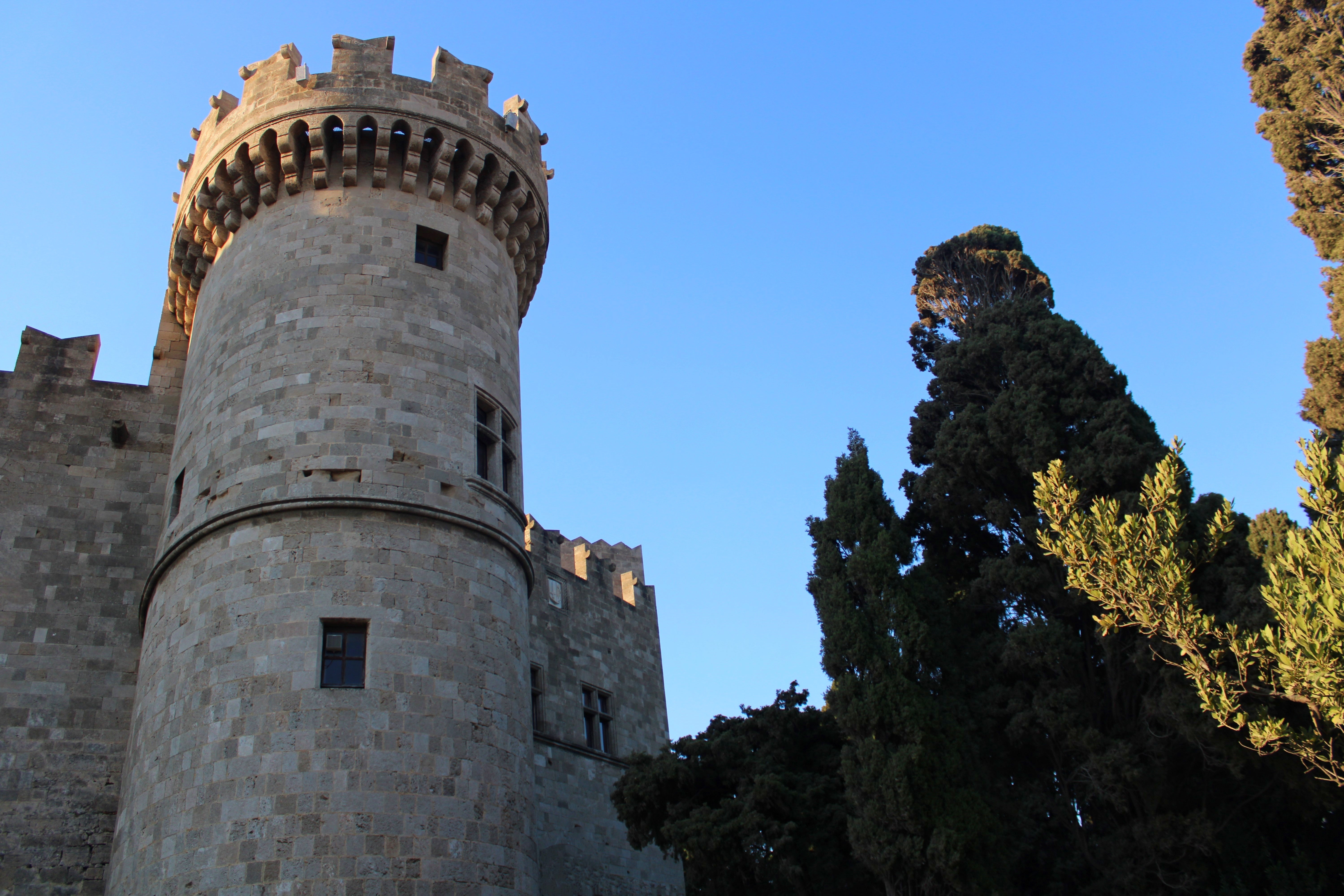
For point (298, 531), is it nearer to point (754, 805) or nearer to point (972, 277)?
point (754, 805)

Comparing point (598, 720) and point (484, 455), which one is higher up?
point (484, 455)

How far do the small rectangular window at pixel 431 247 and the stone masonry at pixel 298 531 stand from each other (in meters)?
0.04

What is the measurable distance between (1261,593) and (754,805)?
692 centimetres

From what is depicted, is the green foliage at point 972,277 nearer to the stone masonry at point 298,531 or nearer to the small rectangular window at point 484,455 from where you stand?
the stone masonry at point 298,531

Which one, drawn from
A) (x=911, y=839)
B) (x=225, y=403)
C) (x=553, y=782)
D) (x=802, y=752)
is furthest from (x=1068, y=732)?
(x=225, y=403)

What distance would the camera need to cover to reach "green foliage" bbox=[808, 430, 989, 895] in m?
12.2

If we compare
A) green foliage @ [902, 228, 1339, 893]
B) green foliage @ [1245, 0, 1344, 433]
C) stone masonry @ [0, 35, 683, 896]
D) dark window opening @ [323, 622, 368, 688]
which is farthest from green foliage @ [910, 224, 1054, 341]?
dark window opening @ [323, 622, 368, 688]

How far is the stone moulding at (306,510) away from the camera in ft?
34.7

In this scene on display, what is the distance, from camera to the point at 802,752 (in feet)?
50.5

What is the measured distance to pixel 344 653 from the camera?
10016 millimetres

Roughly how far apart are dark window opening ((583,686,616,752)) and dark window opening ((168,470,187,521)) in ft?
30.6

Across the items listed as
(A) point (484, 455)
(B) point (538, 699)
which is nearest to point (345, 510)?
(A) point (484, 455)

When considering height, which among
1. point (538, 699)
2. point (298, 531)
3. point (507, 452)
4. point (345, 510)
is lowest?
point (538, 699)

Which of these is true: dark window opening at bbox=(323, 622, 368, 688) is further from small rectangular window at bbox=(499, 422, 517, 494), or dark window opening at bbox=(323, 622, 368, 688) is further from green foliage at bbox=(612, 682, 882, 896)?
green foliage at bbox=(612, 682, 882, 896)
